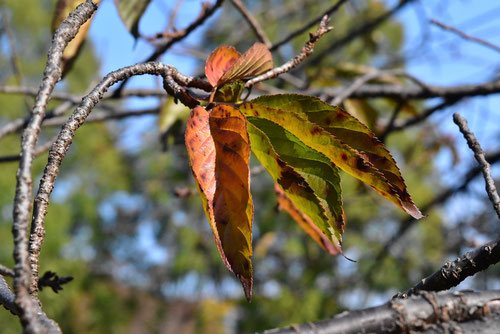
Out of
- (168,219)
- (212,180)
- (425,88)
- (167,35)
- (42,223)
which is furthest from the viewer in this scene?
(168,219)

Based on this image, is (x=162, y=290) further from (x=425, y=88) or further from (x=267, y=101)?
(x=267, y=101)

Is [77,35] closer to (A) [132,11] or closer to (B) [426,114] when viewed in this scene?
(A) [132,11]

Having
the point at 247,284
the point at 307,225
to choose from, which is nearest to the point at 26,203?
the point at 247,284

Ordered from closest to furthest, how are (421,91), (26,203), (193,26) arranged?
(26,203)
(193,26)
(421,91)

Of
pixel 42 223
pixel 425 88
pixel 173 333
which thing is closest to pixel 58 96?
pixel 425 88

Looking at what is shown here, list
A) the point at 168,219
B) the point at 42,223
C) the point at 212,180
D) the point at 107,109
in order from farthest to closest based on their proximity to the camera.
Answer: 1. the point at 168,219
2. the point at 107,109
3. the point at 212,180
4. the point at 42,223

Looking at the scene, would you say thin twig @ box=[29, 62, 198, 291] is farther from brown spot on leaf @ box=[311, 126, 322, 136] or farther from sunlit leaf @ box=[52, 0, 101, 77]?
sunlit leaf @ box=[52, 0, 101, 77]
